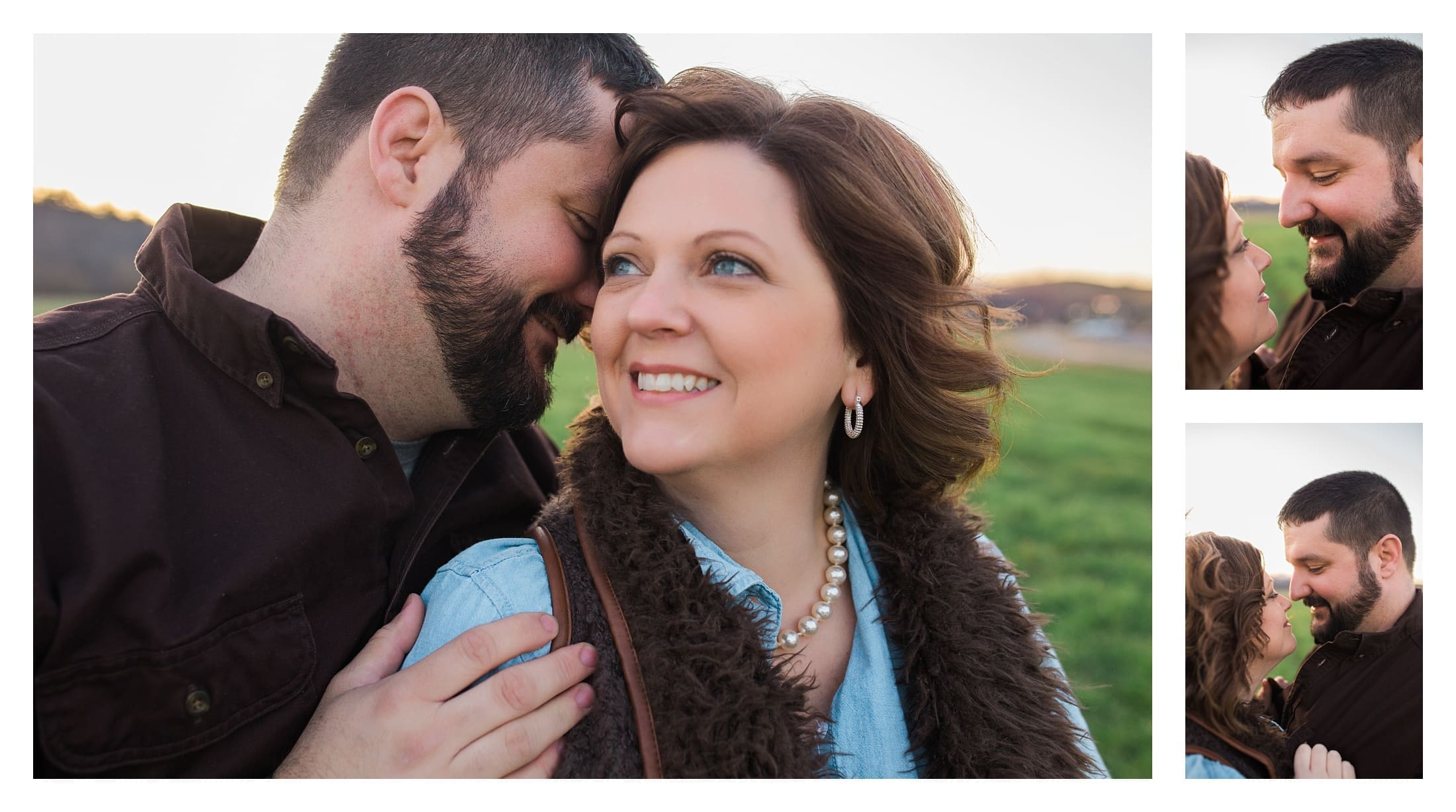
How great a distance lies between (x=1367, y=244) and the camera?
6.98 ft

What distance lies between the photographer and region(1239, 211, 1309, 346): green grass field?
6.93 feet

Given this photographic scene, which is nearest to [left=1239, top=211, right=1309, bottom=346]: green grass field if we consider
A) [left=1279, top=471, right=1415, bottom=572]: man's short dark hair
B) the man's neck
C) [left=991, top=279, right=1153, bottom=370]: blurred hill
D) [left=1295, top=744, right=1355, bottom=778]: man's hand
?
[left=1279, top=471, right=1415, bottom=572]: man's short dark hair

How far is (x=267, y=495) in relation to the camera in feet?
6.66

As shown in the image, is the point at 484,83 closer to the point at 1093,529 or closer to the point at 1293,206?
the point at 1293,206

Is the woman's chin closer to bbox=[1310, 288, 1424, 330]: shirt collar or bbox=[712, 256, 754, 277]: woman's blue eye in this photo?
bbox=[1310, 288, 1424, 330]: shirt collar

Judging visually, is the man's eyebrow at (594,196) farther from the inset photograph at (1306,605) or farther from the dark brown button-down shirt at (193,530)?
the inset photograph at (1306,605)

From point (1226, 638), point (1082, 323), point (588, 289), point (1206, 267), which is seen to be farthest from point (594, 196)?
point (1082, 323)

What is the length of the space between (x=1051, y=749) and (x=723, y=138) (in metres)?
1.54

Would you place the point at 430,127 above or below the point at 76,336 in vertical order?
above

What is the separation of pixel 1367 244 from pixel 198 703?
2.57 m

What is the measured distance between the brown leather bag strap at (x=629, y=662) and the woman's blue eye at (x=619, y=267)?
58 centimetres

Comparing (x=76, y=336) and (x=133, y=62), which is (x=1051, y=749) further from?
(x=133, y=62)

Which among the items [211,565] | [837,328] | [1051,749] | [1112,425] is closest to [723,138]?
[837,328]
